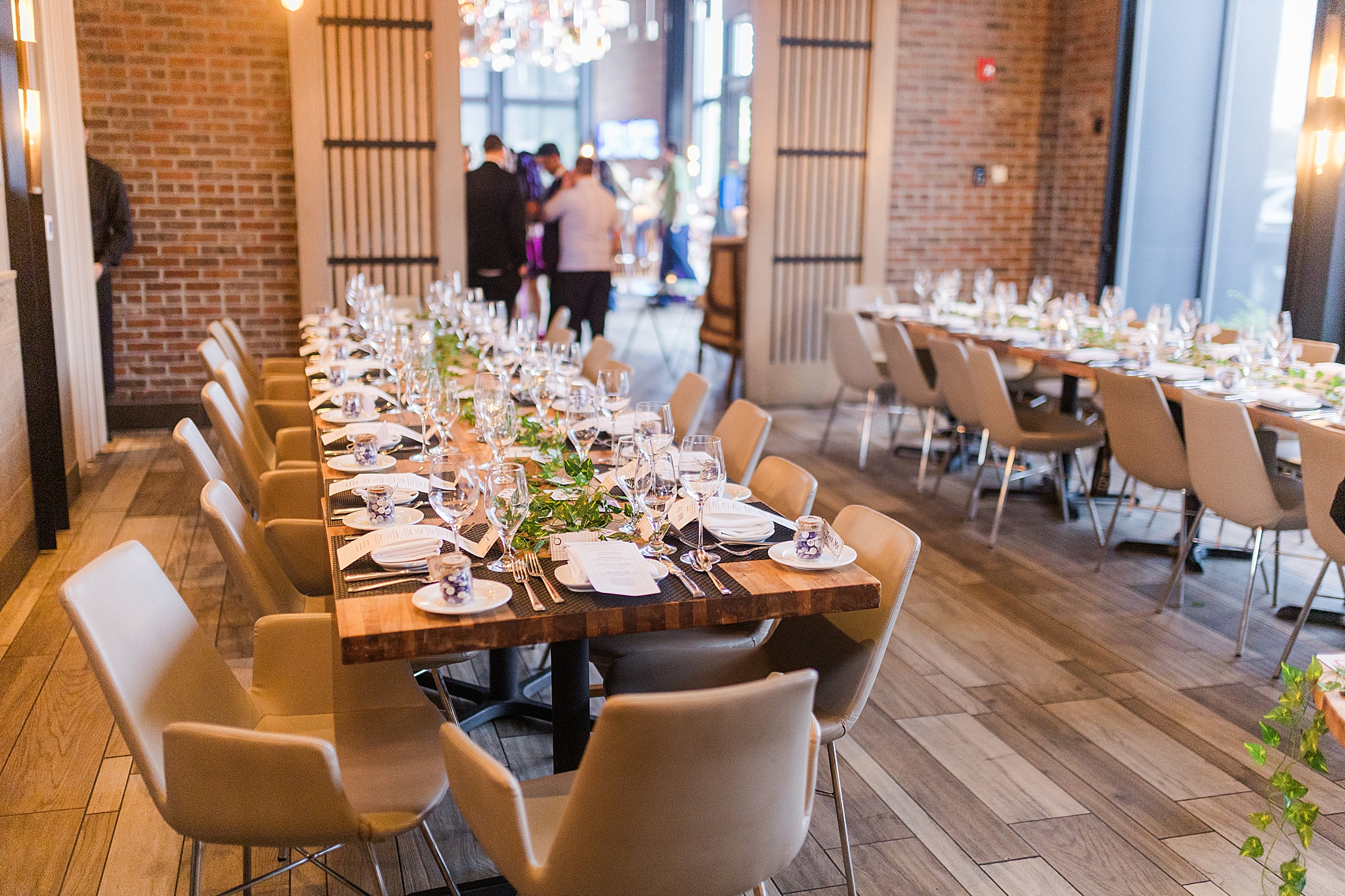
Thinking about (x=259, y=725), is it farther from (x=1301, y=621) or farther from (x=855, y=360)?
(x=855, y=360)

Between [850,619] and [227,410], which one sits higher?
[227,410]

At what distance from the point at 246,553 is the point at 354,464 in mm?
460

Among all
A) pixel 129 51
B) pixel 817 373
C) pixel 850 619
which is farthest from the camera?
pixel 817 373

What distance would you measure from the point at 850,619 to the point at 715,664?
341mm

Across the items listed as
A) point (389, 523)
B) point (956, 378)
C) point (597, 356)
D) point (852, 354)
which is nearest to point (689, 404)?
point (597, 356)

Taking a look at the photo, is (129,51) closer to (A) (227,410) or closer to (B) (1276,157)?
(A) (227,410)

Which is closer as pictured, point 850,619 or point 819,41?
point 850,619

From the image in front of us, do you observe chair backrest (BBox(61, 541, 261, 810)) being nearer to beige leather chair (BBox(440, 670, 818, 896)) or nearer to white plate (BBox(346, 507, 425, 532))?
white plate (BBox(346, 507, 425, 532))

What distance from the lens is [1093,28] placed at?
830 cm

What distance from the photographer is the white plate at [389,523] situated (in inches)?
100

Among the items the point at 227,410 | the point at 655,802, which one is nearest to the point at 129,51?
the point at 227,410

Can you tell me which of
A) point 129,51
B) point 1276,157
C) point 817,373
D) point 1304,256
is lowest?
point 817,373

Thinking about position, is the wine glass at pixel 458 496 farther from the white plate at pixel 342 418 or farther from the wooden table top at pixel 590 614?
the white plate at pixel 342 418

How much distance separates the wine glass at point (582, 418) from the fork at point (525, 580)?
83 cm
